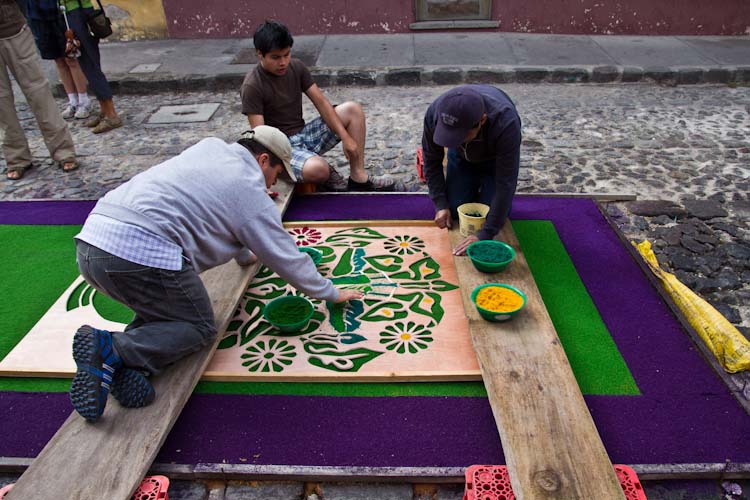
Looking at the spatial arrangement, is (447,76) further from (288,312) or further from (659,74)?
(288,312)

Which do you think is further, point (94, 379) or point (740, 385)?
point (740, 385)

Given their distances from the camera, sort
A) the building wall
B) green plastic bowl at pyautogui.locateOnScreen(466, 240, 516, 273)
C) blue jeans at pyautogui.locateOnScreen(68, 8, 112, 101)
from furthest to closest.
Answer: the building wall
blue jeans at pyautogui.locateOnScreen(68, 8, 112, 101)
green plastic bowl at pyautogui.locateOnScreen(466, 240, 516, 273)

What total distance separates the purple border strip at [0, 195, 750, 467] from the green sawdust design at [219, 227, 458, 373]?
0.27 meters

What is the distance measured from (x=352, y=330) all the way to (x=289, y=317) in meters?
0.33

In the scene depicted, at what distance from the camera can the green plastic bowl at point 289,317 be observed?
2725 mm

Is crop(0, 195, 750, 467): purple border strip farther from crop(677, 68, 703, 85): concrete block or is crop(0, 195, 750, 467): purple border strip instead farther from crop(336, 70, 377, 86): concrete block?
crop(677, 68, 703, 85): concrete block

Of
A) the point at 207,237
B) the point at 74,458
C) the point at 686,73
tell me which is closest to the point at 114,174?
the point at 207,237

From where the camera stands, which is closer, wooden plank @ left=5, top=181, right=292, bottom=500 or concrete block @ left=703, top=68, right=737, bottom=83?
wooden plank @ left=5, top=181, right=292, bottom=500

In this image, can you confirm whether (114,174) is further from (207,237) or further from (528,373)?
(528,373)

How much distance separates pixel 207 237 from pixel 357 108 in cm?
217

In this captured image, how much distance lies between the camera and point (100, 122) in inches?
236

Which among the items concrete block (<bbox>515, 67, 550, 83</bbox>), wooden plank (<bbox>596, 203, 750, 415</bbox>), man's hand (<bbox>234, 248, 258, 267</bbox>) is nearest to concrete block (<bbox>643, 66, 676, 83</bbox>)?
concrete block (<bbox>515, 67, 550, 83</bbox>)

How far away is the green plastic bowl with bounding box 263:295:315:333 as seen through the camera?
2.72 m

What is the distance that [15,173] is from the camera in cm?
483
